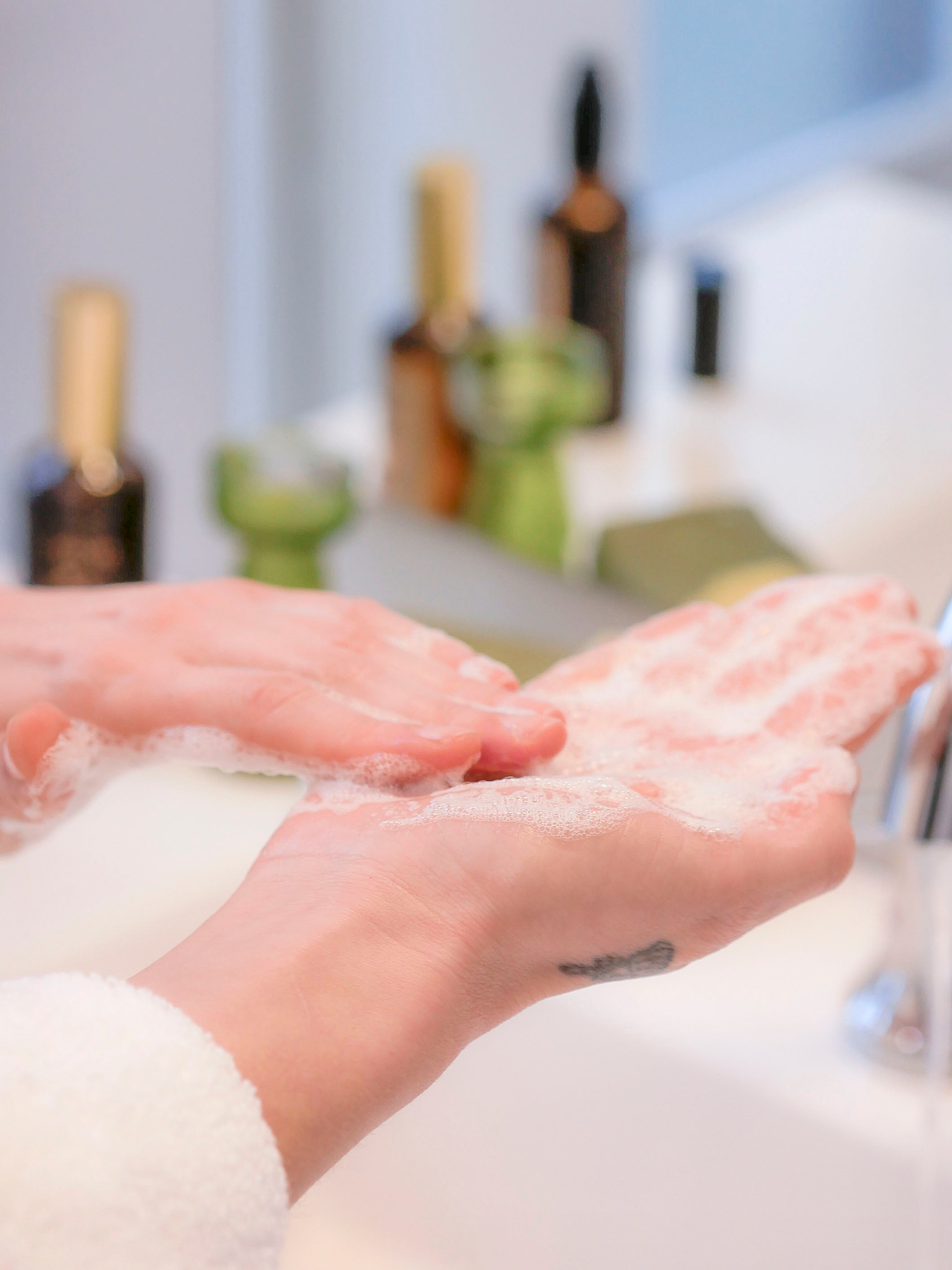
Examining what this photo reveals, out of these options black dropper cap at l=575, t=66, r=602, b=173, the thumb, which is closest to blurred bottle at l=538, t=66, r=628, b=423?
black dropper cap at l=575, t=66, r=602, b=173

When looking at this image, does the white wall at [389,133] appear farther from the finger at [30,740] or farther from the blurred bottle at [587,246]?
the finger at [30,740]

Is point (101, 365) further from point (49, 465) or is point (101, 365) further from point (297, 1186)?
point (297, 1186)

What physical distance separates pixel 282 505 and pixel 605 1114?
34 cm

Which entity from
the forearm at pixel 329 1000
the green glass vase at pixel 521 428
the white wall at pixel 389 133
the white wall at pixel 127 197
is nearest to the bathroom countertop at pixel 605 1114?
the forearm at pixel 329 1000

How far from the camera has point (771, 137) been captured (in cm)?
121

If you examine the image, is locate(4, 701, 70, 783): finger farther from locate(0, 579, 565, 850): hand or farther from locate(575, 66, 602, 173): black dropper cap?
locate(575, 66, 602, 173): black dropper cap

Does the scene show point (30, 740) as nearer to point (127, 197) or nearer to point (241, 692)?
point (241, 692)

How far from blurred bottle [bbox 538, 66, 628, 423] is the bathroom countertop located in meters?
0.45

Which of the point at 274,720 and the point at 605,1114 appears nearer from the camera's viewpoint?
the point at 274,720

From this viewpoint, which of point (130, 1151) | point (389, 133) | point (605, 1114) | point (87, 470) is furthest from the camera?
point (389, 133)

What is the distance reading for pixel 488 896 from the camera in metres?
0.34

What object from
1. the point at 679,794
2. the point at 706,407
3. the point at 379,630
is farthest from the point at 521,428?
the point at 679,794

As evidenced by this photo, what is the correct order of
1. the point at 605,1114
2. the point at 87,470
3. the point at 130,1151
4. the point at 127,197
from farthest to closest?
1. the point at 127,197
2. the point at 87,470
3. the point at 605,1114
4. the point at 130,1151

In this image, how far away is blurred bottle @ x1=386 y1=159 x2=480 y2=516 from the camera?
2.59 feet
